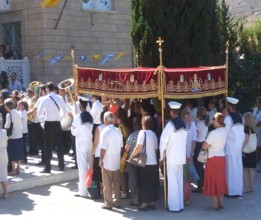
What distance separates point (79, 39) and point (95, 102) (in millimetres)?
9926

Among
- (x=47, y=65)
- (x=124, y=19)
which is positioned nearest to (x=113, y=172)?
(x=47, y=65)

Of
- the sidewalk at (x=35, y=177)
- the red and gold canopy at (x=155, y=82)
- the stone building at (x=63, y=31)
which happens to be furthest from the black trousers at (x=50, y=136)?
the stone building at (x=63, y=31)

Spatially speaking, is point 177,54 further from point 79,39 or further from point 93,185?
point 79,39

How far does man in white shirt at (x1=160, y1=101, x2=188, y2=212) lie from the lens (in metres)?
9.12

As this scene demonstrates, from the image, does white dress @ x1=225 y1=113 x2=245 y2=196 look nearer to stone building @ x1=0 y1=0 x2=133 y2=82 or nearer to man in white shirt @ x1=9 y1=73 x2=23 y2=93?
man in white shirt @ x1=9 y1=73 x2=23 y2=93

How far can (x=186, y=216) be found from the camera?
9133 mm

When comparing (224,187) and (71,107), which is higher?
(71,107)

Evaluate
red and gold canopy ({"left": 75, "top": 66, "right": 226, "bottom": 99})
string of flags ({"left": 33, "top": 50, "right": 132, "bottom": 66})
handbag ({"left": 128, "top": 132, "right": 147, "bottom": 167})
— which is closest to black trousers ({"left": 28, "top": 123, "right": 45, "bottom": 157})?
red and gold canopy ({"left": 75, "top": 66, "right": 226, "bottom": 99})

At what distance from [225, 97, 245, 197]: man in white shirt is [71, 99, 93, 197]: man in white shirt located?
2.66m

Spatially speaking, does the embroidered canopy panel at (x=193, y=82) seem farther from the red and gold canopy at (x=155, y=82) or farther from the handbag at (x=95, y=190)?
the handbag at (x=95, y=190)

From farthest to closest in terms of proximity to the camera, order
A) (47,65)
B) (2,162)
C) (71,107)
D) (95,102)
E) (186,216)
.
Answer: (47,65) → (71,107) → (95,102) → (2,162) → (186,216)

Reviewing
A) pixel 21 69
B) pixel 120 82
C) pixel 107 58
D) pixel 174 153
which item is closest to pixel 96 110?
pixel 120 82

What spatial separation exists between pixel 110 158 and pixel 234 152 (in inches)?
101

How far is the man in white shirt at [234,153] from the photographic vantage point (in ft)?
33.8
